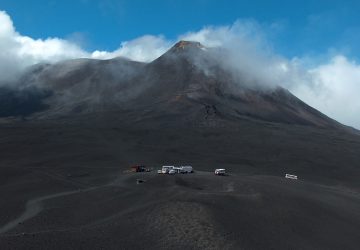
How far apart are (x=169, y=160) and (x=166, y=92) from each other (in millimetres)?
61859

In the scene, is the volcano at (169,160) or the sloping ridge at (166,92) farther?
the sloping ridge at (166,92)

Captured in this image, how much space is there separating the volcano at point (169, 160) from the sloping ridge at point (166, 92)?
0.51 metres

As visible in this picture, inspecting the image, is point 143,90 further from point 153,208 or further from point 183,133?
point 153,208

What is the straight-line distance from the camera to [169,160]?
83.5 m

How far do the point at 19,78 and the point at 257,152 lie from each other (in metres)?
104

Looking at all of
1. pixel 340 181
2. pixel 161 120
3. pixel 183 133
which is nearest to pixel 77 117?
pixel 161 120

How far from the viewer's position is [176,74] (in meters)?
156

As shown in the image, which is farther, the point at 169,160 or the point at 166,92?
the point at 166,92

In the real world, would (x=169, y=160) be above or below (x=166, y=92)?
below

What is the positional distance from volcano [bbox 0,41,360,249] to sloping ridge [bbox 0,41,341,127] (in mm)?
513

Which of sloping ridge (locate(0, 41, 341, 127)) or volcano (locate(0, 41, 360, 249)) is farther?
sloping ridge (locate(0, 41, 341, 127))

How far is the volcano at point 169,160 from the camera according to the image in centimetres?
3997

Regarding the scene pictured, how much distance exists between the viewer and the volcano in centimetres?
3997

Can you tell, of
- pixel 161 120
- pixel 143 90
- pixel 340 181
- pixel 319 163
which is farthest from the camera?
pixel 143 90
